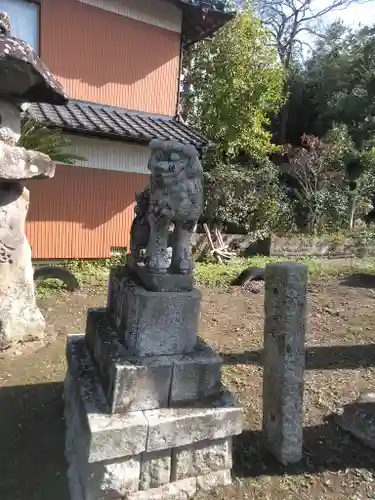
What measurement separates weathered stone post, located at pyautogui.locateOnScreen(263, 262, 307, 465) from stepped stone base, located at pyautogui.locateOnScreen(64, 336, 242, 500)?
507 millimetres

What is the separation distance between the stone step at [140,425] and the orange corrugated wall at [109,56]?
8580 mm

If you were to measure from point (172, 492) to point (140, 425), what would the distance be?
1.97ft

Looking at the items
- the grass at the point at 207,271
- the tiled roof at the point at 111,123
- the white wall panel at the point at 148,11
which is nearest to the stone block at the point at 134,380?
the grass at the point at 207,271

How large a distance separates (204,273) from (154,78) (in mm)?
5315

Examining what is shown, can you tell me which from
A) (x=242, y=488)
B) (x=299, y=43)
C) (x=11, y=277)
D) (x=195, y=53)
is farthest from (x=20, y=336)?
(x=299, y=43)

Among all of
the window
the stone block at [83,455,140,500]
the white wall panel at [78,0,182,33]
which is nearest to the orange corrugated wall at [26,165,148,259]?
the window

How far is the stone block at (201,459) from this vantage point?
2.76m

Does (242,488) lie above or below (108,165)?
below

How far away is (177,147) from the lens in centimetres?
277

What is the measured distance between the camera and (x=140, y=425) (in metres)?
2.56

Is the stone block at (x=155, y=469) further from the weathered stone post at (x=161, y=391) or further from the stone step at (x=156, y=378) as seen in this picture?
the stone step at (x=156, y=378)

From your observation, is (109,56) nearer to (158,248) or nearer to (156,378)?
(158,248)

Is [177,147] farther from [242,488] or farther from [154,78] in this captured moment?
[154,78]

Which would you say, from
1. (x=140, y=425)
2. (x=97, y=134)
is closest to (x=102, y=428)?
(x=140, y=425)
